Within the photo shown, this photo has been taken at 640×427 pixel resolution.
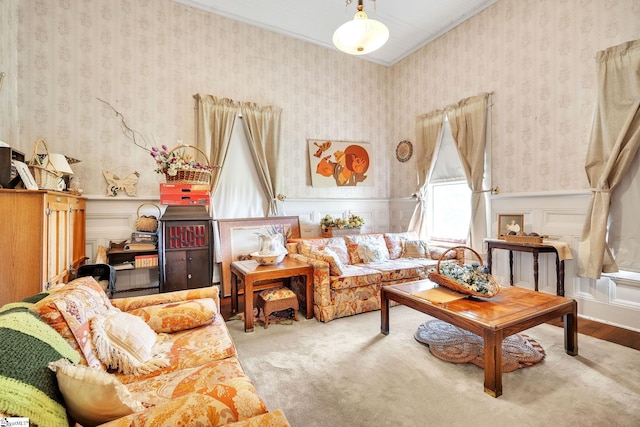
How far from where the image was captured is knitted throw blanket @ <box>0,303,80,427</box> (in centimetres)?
80

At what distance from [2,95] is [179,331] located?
3.22 meters

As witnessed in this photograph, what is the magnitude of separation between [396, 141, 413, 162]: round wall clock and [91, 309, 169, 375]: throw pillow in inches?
199

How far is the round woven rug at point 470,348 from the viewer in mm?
2404

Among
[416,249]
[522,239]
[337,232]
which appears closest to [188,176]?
[337,232]

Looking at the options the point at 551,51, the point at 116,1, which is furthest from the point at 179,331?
the point at 551,51

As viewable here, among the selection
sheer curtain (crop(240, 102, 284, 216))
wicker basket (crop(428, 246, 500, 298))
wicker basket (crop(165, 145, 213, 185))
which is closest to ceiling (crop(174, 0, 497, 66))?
sheer curtain (crop(240, 102, 284, 216))

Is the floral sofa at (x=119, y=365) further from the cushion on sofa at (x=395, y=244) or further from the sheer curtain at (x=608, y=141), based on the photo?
the sheer curtain at (x=608, y=141)

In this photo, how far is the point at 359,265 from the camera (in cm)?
412

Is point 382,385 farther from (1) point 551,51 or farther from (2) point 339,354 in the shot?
(1) point 551,51

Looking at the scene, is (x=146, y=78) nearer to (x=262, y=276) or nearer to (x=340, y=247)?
(x=262, y=276)

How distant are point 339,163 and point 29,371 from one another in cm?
495

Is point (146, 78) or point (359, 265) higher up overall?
point (146, 78)

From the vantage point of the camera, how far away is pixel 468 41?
4.61m

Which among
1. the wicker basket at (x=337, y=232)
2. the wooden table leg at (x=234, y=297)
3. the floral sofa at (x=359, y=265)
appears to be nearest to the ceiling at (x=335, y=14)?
the wicker basket at (x=337, y=232)
